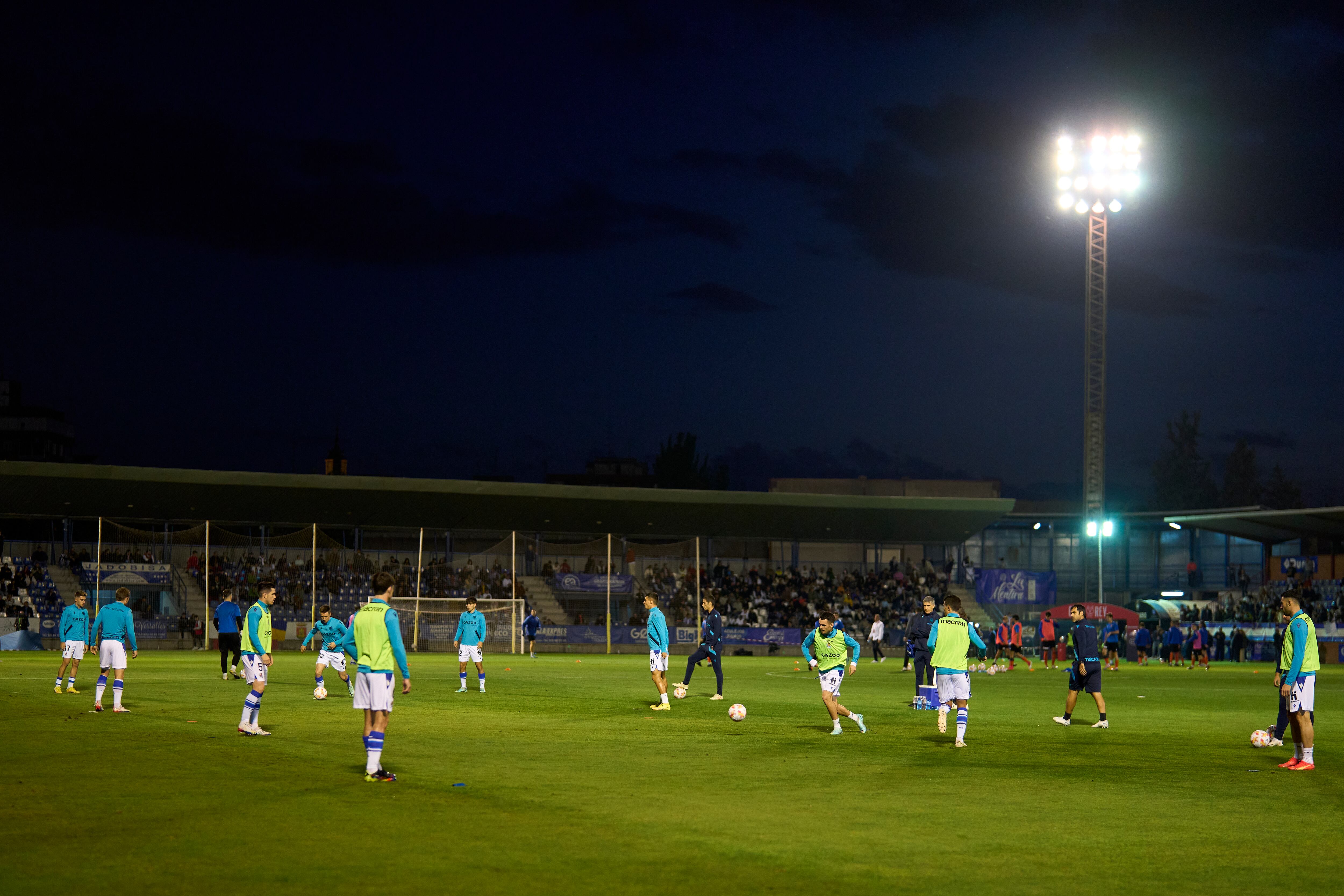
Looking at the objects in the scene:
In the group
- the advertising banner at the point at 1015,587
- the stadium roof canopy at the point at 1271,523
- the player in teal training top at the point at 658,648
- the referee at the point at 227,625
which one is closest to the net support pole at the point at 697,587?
the advertising banner at the point at 1015,587

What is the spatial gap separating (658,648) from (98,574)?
35915 millimetres

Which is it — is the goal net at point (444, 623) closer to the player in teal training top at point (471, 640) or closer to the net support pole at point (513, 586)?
the net support pole at point (513, 586)

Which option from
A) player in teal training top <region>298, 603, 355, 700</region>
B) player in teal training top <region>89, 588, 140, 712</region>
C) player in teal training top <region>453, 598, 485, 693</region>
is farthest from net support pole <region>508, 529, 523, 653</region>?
player in teal training top <region>89, 588, 140, 712</region>

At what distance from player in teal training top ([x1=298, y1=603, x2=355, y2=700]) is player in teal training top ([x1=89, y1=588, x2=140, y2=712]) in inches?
140

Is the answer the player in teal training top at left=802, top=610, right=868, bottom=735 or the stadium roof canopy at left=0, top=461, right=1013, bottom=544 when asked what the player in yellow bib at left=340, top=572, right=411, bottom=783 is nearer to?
the player in teal training top at left=802, top=610, right=868, bottom=735

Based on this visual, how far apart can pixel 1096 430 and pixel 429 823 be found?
45.3 meters

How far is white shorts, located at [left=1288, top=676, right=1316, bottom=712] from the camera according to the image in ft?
49.8

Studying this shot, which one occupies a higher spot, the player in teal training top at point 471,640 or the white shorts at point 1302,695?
the white shorts at point 1302,695

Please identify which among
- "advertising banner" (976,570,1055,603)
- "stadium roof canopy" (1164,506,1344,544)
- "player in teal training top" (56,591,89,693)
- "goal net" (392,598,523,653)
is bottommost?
"goal net" (392,598,523,653)

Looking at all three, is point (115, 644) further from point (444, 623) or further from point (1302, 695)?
point (444, 623)

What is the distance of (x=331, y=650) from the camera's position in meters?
25.3

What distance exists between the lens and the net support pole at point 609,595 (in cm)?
5659

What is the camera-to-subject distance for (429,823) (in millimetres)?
10477

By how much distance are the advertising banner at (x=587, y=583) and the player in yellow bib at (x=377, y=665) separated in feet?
158
